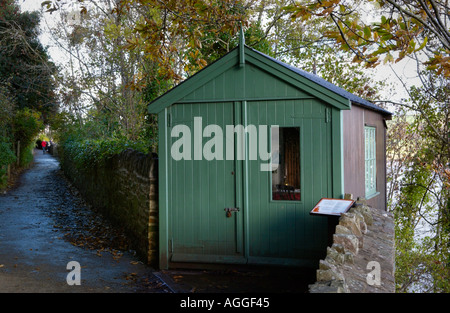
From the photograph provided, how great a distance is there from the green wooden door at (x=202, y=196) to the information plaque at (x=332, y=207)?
5.84 feet

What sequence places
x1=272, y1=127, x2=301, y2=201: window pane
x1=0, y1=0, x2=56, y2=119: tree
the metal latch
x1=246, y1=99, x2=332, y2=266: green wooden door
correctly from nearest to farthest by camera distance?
x1=246, y1=99, x2=332, y2=266: green wooden door < x1=272, y1=127, x2=301, y2=201: window pane < the metal latch < x1=0, y1=0, x2=56, y2=119: tree

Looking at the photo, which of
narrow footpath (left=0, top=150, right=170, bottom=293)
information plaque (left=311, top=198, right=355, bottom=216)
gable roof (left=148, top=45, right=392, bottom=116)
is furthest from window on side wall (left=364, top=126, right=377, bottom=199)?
narrow footpath (left=0, top=150, right=170, bottom=293)

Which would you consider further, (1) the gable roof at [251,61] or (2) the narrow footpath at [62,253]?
(1) the gable roof at [251,61]

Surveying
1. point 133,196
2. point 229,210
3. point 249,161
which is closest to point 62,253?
point 133,196

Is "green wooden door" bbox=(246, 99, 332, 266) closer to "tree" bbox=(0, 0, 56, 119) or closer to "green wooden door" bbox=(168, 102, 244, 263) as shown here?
"green wooden door" bbox=(168, 102, 244, 263)

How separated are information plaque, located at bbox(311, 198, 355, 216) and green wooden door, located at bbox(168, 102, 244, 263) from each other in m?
1.78

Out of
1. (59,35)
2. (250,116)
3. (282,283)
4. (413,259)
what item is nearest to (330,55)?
(413,259)

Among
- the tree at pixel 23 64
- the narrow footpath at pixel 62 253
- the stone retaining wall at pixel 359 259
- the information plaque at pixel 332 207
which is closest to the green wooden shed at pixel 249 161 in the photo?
the information plaque at pixel 332 207

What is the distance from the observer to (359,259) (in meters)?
4.51

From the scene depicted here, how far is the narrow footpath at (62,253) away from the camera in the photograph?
707 centimetres

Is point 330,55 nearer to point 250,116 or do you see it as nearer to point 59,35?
point 59,35

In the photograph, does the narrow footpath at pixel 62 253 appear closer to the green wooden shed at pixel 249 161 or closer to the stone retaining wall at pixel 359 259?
the green wooden shed at pixel 249 161

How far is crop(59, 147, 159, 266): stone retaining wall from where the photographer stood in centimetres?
826

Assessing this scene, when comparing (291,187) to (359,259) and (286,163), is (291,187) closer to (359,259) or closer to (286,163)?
(286,163)
